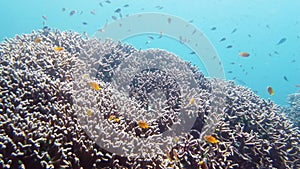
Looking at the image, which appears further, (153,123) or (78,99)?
(153,123)

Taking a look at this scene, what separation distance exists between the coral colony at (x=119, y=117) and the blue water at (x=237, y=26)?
72246 mm

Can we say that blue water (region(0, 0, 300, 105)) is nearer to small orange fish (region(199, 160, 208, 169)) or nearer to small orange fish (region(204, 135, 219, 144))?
small orange fish (region(204, 135, 219, 144))

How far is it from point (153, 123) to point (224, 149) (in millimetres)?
1363

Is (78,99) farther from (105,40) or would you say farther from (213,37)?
(213,37)

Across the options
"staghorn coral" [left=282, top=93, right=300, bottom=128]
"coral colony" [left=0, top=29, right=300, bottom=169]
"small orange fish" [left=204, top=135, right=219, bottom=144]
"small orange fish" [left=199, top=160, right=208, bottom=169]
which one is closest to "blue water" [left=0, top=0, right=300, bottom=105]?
"staghorn coral" [left=282, top=93, right=300, bottom=128]

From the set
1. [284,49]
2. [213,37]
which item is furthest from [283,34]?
[213,37]

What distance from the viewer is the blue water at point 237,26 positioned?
8394 cm

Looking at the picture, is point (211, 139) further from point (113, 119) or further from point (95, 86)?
point (95, 86)

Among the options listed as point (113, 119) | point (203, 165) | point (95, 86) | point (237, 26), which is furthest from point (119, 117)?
point (237, 26)

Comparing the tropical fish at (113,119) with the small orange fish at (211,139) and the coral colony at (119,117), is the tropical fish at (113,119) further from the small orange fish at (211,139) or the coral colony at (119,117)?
the small orange fish at (211,139)

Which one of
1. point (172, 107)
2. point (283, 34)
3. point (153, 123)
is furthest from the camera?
point (283, 34)

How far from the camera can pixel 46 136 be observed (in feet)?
9.29

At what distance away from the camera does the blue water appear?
8394cm

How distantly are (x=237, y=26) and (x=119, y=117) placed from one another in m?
99.8
